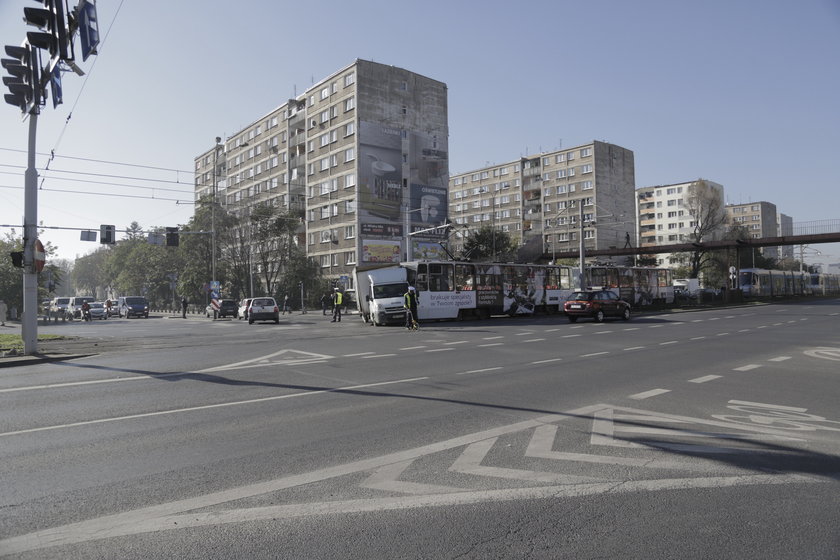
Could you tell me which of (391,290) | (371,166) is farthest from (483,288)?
(371,166)

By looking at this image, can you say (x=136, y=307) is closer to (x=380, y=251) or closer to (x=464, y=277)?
(x=380, y=251)

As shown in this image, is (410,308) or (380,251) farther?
(380,251)

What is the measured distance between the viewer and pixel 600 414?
22.4 ft

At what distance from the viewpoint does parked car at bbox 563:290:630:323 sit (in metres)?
28.0

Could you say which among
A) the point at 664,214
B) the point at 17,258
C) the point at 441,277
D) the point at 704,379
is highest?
the point at 664,214

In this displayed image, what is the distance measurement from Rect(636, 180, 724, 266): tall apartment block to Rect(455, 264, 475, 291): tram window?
9051 centimetres

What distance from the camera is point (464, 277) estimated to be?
3083cm

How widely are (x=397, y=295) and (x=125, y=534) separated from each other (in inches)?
964

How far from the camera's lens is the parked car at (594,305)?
28.0 m

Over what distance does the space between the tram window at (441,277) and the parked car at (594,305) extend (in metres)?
6.31

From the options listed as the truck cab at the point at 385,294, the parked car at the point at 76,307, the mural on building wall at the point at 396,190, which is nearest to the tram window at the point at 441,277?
the truck cab at the point at 385,294

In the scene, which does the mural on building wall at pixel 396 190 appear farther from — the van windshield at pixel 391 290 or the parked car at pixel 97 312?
the van windshield at pixel 391 290

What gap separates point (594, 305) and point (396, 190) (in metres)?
32.8

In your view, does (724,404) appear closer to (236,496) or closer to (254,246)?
(236,496)
